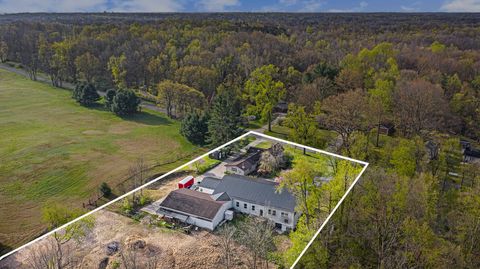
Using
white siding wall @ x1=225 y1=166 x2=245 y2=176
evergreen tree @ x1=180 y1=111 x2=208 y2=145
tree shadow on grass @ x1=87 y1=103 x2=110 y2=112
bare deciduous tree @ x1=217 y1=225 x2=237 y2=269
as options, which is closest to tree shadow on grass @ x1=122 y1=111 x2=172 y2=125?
tree shadow on grass @ x1=87 y1=103 x2=110 y2=112

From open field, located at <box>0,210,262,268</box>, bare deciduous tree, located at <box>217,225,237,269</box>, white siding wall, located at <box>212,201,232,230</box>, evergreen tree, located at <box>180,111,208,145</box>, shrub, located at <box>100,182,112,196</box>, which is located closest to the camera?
open field, located at <box>0,210,262,268</box>

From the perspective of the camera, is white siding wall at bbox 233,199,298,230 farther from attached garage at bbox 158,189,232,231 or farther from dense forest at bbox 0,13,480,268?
dense forest at bbox 0,13,480,268

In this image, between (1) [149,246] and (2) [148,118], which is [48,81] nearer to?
(2) [148,118]

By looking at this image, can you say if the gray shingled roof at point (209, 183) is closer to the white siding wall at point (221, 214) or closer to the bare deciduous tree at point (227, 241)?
the white siding wall at point (221, 214)

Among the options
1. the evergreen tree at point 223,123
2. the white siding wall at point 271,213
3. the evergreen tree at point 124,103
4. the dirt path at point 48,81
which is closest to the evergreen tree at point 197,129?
the evergreen tree at point 223,123

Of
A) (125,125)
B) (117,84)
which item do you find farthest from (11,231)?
(117,84)

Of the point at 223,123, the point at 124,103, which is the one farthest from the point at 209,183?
the point at 124,103
